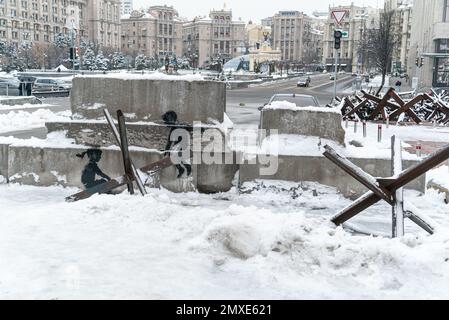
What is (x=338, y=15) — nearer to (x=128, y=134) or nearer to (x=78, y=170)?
(x=128, y=134)

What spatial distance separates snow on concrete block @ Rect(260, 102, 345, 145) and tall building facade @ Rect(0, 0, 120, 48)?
→ 369ft

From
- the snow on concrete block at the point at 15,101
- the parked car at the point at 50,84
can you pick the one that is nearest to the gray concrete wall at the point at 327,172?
the snow on concrete block at the point at 15,101

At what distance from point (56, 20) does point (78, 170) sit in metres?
153

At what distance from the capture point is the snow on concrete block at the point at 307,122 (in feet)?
27.9

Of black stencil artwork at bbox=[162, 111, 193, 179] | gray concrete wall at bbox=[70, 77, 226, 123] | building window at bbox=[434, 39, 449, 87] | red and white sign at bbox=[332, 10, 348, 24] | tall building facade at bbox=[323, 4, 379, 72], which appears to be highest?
tall building facade at bbox=[323, 4, 379, 72]

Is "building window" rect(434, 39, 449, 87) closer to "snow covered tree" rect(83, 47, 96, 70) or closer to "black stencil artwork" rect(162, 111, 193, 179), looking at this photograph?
"black stencil artwork" rect(162, 111, 193, 179)

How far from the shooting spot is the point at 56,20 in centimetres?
14825

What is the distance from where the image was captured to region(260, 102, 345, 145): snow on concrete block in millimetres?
8508

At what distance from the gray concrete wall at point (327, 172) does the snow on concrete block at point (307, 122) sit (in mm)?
495

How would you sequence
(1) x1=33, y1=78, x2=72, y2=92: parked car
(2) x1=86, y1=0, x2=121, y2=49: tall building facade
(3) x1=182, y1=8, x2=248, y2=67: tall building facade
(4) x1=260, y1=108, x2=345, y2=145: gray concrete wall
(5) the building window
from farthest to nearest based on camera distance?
(3) x1=182, y1=8, x2=248, y2=67: tall building facade → (2) x1=86, y1=0, x2=121, y2=49: tall building facade → (5) the building window → (1) x1=33, y1=78, x2=72, y2=92: parked car → (4) x1=260, y1=108, x2=345, y2=145: gray concrete wall

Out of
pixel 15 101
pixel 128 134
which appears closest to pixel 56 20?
pixel 15 101

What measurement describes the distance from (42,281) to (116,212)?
1.73 m

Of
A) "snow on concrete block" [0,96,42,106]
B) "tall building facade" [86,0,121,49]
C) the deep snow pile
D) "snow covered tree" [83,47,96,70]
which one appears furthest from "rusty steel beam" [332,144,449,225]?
"tall building facade" [86,0,121,49]

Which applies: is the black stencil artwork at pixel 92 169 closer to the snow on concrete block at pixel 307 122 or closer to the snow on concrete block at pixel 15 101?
the snow on concrete block at pixel 307 122
